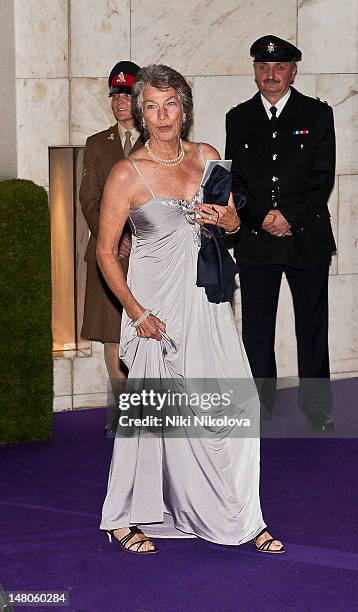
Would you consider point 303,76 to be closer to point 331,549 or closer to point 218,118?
point 218,118

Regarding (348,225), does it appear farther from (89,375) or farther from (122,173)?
(122,173)

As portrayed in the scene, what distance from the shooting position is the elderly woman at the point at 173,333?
582 cm

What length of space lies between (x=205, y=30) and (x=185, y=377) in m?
3.81

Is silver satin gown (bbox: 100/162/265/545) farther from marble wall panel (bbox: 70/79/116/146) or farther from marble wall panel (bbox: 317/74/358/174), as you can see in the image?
marble wall panel (bbox: 317/74/358/174)

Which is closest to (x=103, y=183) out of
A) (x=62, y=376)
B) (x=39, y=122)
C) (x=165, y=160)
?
(x=39, y=122)

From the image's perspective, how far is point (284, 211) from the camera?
811 centimetres

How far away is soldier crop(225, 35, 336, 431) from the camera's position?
814 cm

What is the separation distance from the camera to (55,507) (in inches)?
265

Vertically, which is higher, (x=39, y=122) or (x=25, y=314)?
(x=39, y=122)

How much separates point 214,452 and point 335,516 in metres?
0.94

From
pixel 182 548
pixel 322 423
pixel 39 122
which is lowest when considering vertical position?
pixel 182 548

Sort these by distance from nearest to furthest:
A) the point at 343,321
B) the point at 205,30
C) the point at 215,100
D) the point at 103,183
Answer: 1. the point at 103,183
2. the point at 205,30
3. the point at 215,100
4. the point at 343,321

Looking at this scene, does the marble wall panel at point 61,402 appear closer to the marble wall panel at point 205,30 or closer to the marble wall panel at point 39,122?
the marble wall panel at point 39,122

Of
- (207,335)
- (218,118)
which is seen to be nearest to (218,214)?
(207,335)
